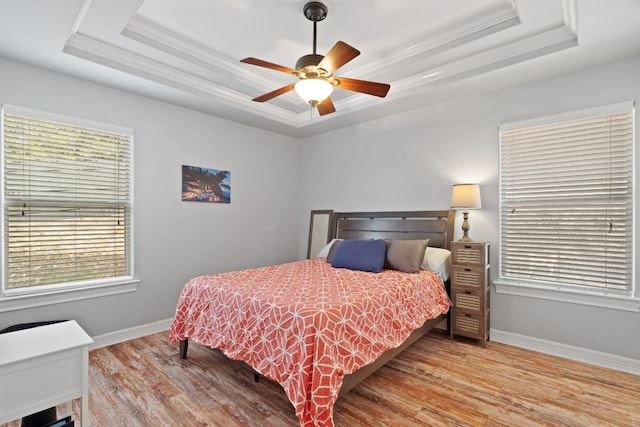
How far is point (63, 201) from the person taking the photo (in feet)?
9.71

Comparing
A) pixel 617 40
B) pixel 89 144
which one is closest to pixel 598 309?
pixel 617 40

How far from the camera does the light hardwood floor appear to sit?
2012 millimetres

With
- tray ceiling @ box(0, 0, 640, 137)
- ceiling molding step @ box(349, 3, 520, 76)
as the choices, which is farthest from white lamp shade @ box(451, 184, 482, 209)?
ceiling molding step @ box(349, 3, 520, 76)

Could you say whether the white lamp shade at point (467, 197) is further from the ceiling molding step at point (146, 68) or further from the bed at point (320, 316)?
the ceiling molding step at point (146, 68)

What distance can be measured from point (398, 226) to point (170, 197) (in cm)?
274

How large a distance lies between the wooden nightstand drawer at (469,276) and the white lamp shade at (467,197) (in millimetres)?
615

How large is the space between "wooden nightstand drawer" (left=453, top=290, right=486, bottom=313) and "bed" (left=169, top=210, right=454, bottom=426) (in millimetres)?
105

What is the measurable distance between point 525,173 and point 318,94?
226cm

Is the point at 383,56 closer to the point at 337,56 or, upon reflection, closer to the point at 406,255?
the point at 337,56

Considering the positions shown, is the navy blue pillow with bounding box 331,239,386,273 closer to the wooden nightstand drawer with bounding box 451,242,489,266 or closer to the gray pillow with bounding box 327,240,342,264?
the gray pillow with bounding box 327,240,342,264

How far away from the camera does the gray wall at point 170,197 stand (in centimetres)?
292

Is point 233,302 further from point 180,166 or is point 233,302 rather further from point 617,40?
point 617,40

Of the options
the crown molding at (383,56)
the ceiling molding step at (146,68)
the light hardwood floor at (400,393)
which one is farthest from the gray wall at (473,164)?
the ceiling molding step at (146,68)

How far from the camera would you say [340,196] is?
15.5 feet
